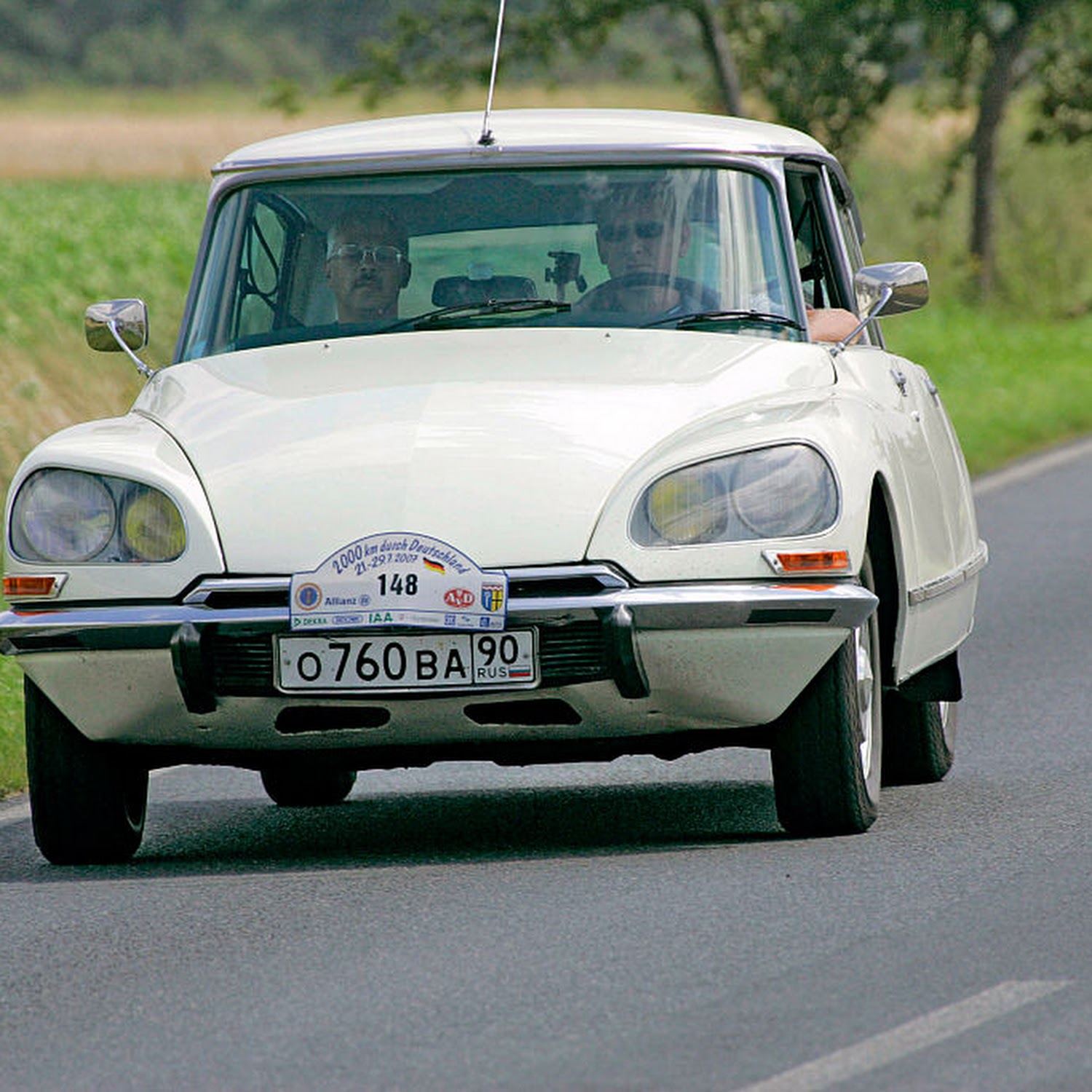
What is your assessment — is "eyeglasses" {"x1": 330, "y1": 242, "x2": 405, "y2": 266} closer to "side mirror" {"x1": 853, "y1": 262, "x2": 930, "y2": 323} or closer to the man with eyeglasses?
the man with eyeglasses

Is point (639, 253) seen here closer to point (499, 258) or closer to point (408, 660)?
point (499, 258)

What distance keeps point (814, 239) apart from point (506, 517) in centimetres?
212

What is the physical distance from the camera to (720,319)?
24.8ft

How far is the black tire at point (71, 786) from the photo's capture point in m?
7.01

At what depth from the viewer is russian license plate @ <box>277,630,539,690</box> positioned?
6480 millimetres

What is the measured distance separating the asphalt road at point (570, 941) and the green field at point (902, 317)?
6.36 feet

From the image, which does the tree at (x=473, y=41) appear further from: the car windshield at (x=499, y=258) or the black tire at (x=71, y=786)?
the black tire at (x=71, y=786)

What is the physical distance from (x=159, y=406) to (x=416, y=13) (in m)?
23.9

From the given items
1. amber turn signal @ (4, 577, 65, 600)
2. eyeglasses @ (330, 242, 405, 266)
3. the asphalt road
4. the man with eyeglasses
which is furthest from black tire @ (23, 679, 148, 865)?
eyeglasses @ (330, 242, 405, 266)

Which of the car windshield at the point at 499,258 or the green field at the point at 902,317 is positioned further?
the green field at the point at 902,317

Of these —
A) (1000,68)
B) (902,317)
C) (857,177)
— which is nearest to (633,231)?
(902,317)

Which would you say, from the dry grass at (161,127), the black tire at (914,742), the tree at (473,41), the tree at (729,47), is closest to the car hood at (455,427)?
the black tire at (914,742)

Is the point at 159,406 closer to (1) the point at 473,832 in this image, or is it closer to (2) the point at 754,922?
(1) the point at 473,832

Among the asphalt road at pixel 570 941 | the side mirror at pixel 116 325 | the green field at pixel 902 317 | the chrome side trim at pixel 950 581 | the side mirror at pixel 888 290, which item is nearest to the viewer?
the asphalt road at pixel 570 941
